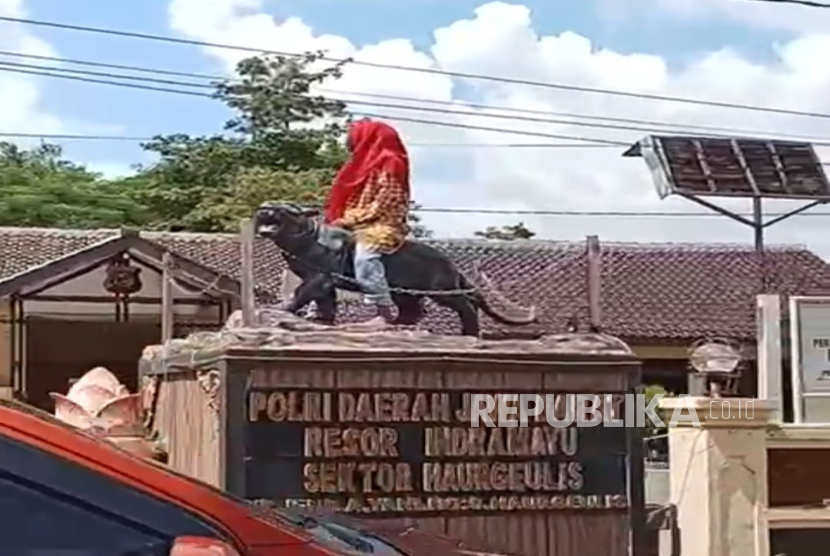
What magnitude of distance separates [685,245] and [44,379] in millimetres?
12574

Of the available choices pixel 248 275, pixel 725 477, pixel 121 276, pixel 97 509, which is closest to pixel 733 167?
pixel 725 477

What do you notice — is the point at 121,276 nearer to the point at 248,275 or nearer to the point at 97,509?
the point at 248,275

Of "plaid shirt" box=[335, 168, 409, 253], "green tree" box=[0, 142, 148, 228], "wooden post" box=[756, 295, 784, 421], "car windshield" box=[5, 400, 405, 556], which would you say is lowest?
"car windshield" box=[5, 400, 405, 556]

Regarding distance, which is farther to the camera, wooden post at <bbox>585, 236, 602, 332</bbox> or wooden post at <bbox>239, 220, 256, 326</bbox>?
wooden post at <bbox>585, 236, 602, 332</bbox>

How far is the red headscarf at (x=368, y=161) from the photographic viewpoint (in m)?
8.58

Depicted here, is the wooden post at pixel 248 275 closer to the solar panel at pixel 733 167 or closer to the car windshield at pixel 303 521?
the solar panel at pixel 733 167

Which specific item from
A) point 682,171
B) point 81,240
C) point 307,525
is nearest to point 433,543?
point 307,525

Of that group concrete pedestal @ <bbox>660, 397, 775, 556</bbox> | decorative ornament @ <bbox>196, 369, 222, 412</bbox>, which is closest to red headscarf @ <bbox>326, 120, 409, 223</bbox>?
decorative ornament @ <bbox>196, 369, 222, 412</bbox>

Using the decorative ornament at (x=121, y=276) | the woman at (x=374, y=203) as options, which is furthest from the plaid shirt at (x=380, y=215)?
the decorative ornament at (x=121, y=276)

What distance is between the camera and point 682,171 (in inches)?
464

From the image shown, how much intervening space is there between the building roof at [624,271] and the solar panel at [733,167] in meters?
8.11

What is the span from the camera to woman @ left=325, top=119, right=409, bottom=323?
8.43 m

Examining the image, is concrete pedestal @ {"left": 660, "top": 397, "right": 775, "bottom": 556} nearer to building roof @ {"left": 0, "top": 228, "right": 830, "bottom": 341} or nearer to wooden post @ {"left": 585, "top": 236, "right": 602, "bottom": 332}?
wooden post @ {"left": 585, "top": 236, "right": 602, "bottom": 332}

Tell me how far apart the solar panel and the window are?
367 inches
